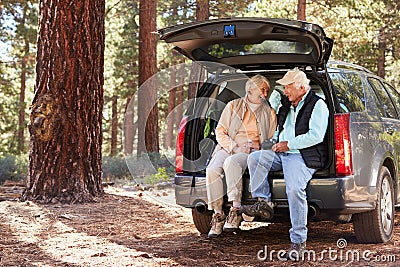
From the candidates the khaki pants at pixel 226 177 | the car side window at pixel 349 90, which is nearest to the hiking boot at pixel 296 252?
the khaki pants at pixel 226 177

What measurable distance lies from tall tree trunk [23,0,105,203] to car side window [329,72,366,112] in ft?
→ 13.2

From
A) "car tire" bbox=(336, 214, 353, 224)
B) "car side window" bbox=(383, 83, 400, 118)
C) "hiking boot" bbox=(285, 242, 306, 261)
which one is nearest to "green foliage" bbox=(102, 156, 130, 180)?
"car side window" bbox=(383, 83, 400, 118)

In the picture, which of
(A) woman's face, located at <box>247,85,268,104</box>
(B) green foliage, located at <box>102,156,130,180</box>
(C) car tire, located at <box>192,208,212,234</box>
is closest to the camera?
(A) woman's face, located at <box>247,85,268,104</box>

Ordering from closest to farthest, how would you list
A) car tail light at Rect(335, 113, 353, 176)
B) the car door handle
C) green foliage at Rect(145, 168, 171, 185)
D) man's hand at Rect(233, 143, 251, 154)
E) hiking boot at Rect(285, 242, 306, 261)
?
hiking boot at Rect(285, 242, 306, 261) → car tail light at Rect(335, 113, 353, 176) → man's hand at Rect(233, 143, 251, 154) → the car door handle → green foliage at Rect(145, 168, 171, 185)

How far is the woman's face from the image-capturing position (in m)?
5.72

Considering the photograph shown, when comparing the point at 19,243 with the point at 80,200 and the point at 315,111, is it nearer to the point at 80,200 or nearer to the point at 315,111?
the point at 80,200

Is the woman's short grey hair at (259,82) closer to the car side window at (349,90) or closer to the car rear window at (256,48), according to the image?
the car rear window at (256,48)

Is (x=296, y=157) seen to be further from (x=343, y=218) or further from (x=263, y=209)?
(x=343, y=218)

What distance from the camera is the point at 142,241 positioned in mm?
6035

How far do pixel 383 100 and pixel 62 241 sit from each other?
3843 millimetres

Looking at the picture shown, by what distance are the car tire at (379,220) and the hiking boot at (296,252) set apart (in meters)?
0.78

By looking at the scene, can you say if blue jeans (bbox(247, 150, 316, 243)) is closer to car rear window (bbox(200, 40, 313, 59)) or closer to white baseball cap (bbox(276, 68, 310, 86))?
white baseball cap (bbox(276, 68, 310, 86))

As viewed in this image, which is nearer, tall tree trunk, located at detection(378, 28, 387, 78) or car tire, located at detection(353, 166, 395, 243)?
car tire, located at detection(353, 166, 395, 243)

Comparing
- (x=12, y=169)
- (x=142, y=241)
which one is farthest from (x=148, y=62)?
(x=142, y=241)
